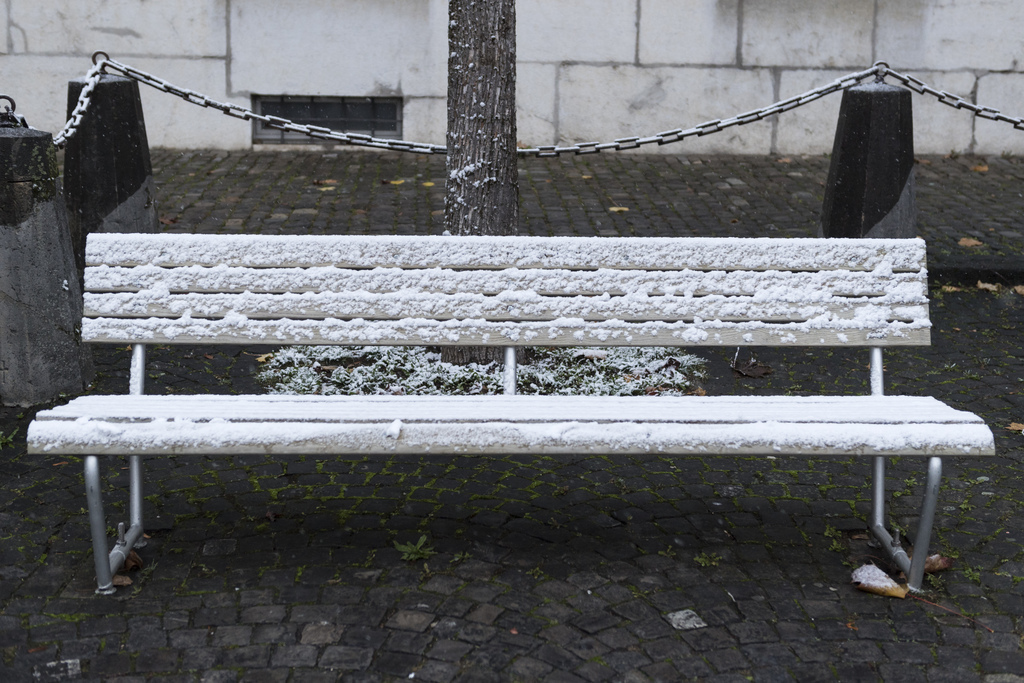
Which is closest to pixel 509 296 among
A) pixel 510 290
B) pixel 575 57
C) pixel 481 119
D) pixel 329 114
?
pixel 510 290

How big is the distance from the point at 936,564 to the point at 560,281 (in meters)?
1.43

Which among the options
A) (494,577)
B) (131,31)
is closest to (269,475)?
(494,577)

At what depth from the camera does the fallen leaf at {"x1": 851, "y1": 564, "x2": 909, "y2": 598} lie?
315cm

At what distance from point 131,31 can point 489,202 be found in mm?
5902

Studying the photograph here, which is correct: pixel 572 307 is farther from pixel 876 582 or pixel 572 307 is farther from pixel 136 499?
pixel 136 499

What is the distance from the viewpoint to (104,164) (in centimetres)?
550

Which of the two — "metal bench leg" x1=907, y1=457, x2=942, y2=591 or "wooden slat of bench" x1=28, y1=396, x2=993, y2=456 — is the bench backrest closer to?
"wooden slat of bench" x1=28, y1=396, x2=993, y2=456

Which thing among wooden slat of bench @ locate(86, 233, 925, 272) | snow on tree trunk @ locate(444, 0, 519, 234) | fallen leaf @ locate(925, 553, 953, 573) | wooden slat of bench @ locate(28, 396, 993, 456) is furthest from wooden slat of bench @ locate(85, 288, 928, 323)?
snow on tree trunk @ locate(444, 0, 519, 234)

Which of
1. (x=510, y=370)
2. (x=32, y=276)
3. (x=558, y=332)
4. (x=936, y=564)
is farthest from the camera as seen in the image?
(x=32, y=276)

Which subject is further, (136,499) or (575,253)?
(575,253)

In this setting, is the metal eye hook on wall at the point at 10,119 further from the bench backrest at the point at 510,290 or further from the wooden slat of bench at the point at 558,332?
the wooden slat of bench at the point at 558,332

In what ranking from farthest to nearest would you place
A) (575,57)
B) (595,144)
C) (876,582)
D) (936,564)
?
(575,57) → (595,144) → (936,564) → (876,582)

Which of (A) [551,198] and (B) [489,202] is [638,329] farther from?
(A) [551,198]

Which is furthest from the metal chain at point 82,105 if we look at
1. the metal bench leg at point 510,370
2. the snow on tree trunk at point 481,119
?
the metal bench leg at point 510,370
